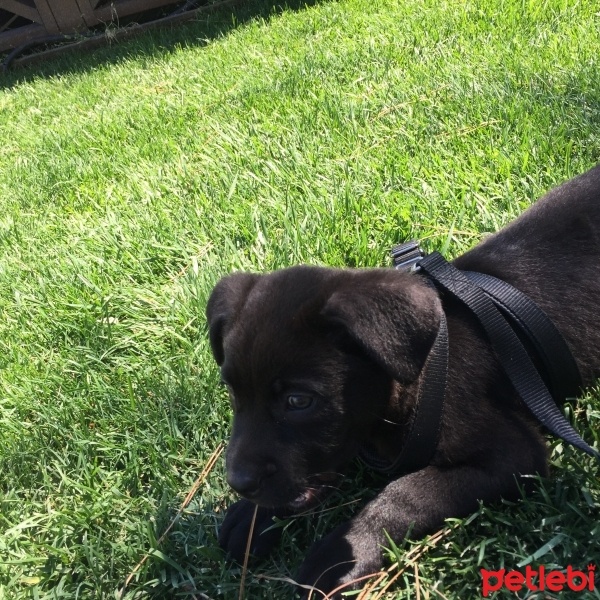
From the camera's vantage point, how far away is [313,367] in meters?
1.94

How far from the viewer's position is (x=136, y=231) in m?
3.74

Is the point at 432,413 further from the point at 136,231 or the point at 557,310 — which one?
the point at 136,231

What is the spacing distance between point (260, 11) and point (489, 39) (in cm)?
389

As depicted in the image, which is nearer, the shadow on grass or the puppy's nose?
the puppy's nose

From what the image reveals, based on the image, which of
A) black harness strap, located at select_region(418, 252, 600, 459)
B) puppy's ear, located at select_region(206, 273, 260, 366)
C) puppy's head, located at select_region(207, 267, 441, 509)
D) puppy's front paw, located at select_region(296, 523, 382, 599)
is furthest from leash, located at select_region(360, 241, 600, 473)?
puppy's ear, located at select_region(206, 273, 260, 366)

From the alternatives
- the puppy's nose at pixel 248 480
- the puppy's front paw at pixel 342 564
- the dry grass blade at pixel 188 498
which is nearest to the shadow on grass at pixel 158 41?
the dry grass blade at pixel 188 498

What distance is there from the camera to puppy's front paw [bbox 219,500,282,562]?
2072mm

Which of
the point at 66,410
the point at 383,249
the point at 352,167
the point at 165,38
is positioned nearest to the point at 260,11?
the point at 165,38

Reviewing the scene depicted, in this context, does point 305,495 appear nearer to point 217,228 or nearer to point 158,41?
point 217,228

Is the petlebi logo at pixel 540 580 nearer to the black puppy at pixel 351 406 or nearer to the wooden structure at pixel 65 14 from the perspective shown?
the black puppy at pixel 351 406

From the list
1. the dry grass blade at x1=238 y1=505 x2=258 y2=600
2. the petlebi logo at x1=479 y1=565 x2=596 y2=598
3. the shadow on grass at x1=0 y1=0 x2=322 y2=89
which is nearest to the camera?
the petlebi logo at x1=479 y1=565 x2=596 y2=598

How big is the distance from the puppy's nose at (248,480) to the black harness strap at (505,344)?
0.77 metres

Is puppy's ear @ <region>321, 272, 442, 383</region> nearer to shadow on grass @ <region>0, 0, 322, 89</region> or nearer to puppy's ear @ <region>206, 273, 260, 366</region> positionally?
puppy's ear @ <region>206, 273, 260, 366</region>

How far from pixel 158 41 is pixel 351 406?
733 centimetres
